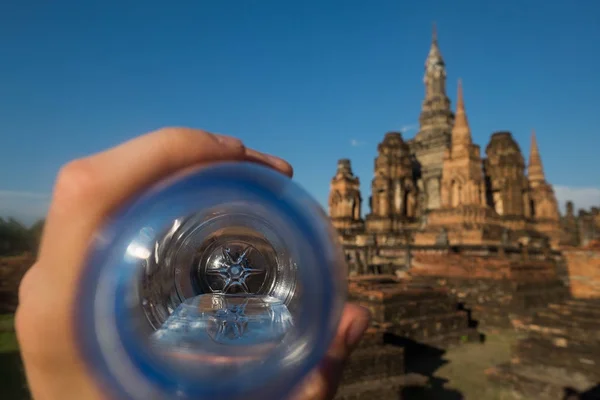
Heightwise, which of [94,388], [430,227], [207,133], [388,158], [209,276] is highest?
[388,158]

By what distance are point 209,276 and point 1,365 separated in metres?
4.80

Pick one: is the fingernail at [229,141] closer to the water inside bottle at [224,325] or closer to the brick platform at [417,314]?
the water inside bottle at [224,325]

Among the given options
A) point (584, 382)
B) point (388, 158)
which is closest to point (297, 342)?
point (584, 382)

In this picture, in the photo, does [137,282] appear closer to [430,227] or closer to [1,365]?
[1,365]

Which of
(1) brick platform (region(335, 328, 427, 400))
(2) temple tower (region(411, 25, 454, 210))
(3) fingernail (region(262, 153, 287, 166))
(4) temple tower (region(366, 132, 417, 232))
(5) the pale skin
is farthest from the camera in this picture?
(2) temple tower (region(411, 25, 454, 210))

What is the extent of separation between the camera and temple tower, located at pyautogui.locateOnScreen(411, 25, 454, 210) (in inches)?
882

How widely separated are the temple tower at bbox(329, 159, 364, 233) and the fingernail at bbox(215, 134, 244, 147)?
71.4 ft

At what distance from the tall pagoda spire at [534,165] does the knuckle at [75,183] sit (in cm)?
2583

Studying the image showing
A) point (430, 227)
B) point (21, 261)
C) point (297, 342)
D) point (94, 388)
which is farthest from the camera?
point (430, 227)

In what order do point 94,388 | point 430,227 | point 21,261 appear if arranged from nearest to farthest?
point 94,388 → point 21,261 → point 430,227

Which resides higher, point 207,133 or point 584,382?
point 207,133

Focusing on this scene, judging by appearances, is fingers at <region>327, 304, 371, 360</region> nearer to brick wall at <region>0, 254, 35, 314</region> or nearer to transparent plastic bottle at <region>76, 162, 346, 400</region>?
transparent plastic bottle at <region>76, 162, 346, 400</region>

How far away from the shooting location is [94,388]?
26.2 inches

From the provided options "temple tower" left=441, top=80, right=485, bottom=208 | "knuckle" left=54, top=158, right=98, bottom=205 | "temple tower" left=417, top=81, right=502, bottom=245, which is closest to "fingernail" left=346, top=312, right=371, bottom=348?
"knuckle" left=54, top=158, right=98, bottom=205
